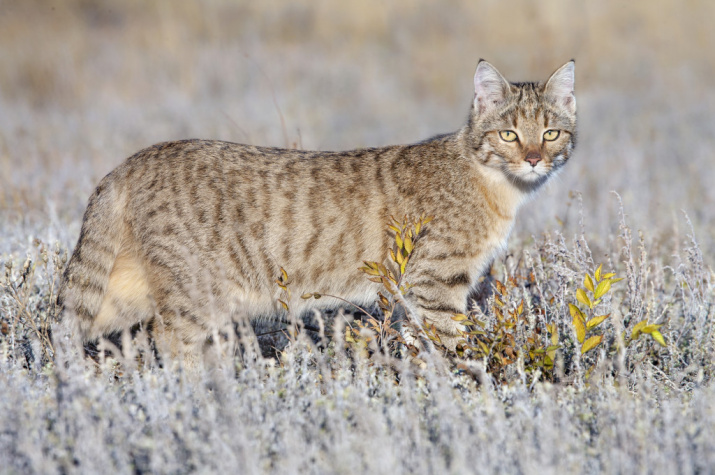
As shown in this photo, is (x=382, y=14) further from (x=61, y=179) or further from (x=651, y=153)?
(x=61, y=179)

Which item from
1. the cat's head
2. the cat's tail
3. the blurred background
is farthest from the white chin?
the cat's tail

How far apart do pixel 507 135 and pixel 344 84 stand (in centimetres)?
888

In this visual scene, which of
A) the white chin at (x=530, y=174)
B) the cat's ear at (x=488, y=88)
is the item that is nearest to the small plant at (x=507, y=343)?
the white chin at (x=530, y=174)

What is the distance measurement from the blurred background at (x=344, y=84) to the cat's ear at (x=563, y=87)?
167cm

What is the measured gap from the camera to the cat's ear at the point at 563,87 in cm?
403

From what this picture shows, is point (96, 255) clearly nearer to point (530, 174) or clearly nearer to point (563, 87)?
point (530, 174)

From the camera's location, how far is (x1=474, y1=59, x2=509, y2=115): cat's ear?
4.02 meters

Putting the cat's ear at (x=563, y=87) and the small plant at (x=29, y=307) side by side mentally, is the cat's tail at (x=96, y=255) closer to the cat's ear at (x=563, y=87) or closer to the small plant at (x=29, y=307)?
the small plant at (x=29, y=307)

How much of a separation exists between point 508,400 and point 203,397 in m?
1.42

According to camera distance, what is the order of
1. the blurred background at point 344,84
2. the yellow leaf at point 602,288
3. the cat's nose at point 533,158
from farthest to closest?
the blurred background at point 344,84, the cat's nose at point 533,158, the yellow leaf at point 602,288

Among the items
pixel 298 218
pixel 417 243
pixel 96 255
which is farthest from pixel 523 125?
pixel 96 255

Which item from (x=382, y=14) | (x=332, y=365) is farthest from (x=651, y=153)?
(x=382, y=14)

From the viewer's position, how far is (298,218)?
3.78m

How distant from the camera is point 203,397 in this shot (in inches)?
110
